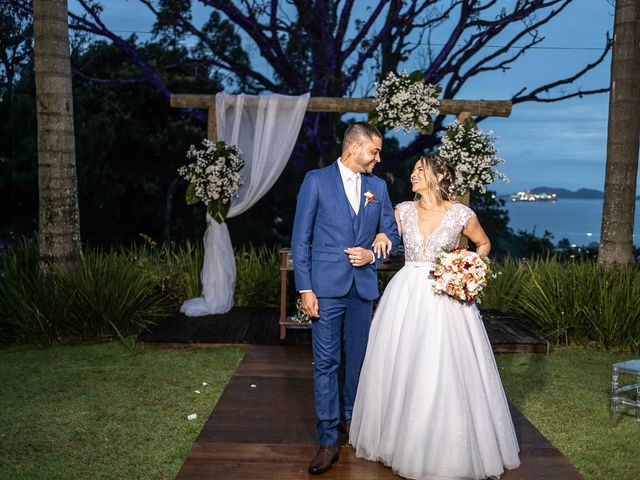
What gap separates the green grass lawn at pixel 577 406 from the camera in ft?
16.1

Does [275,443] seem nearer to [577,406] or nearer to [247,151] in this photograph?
[577,406]

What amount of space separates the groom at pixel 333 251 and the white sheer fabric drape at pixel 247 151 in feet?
15.4

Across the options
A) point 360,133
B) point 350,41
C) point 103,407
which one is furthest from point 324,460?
point 350,41

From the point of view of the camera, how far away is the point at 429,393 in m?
4.08

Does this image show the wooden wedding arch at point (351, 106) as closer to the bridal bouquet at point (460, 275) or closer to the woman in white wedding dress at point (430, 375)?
the woman in white wedding dress at point (430, 375)

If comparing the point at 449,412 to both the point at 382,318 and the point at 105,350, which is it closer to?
the point at 382,318

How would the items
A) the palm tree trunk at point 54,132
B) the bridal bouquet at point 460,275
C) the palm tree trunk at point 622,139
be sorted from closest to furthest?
the bridal bouquet at point 460,275
the palm tree trunk at point 54,132
the palm tree trunk at point 622,139

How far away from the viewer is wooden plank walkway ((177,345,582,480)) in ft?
14.0

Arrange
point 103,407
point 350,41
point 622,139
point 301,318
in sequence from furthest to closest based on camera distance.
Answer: point 350,41, point 622,139, point 301,318, point 103,407

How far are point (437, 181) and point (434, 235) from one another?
319 mm

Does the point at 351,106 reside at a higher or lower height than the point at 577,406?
higher

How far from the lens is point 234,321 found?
8750 mm

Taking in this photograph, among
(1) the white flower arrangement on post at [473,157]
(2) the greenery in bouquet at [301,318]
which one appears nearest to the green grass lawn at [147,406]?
(2) the greenery in bouquet at [301,318]

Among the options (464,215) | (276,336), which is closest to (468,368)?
(464,215)
